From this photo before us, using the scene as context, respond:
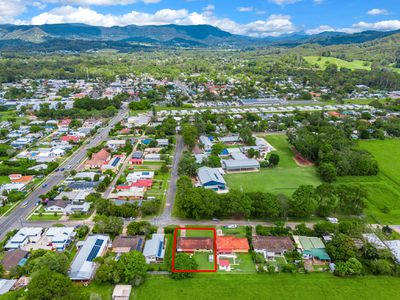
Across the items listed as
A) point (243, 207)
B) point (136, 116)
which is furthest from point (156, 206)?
point (136, 116)

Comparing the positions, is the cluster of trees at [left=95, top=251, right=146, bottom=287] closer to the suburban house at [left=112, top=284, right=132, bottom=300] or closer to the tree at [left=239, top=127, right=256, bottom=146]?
the suburban house at [left=112, top=284, right=132, bottom=300]

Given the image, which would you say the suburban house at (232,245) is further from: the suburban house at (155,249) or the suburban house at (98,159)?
the suburban house at (98,159)

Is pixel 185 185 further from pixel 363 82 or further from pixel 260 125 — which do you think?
pixel 363 82

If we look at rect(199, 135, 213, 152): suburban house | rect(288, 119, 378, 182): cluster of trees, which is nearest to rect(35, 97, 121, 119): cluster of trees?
rect(199, 135, 213, 152): suburban house

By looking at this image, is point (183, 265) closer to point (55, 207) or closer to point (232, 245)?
point (232, 245)

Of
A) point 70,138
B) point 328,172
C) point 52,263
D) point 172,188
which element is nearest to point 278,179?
point 328,172

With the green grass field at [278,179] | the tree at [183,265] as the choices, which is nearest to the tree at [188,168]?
the green grass field at [278,179]

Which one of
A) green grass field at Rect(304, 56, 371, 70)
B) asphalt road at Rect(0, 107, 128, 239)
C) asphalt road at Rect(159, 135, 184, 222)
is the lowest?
asphalt road at Rect(0, 107, 128, 239)
